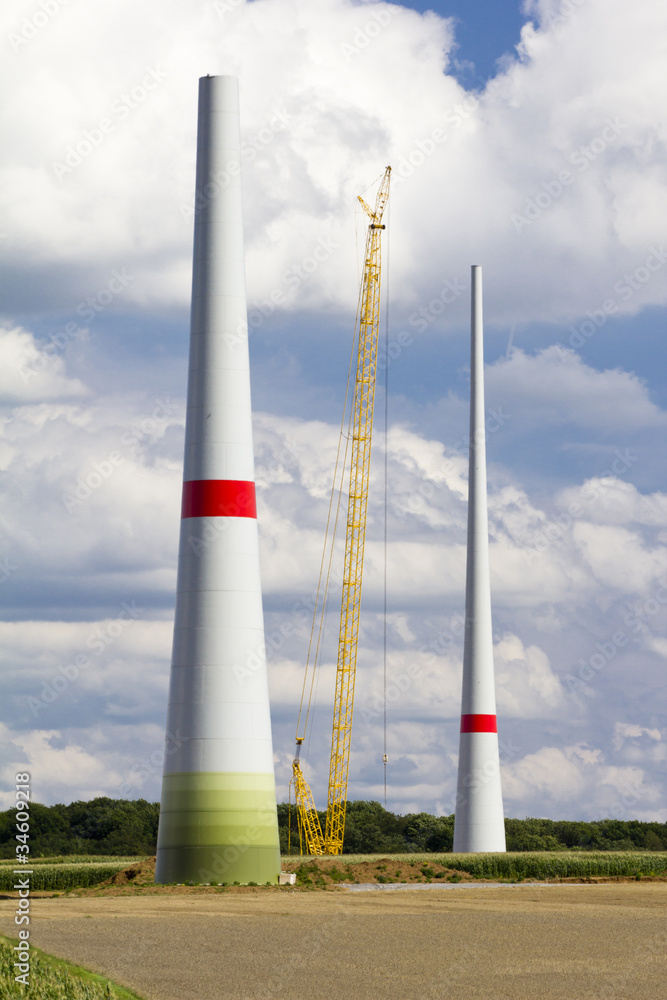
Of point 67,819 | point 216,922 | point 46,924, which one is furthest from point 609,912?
point 67,819

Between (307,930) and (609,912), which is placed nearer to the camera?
(307,930)

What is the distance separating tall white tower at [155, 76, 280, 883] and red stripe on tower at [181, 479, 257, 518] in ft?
0.12

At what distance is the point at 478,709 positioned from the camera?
7256 cm

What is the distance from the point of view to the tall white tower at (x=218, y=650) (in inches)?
1800

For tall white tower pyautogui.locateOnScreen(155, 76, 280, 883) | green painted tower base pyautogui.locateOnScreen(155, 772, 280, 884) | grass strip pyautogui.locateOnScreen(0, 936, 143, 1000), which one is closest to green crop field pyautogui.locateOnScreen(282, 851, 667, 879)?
green painted tower base pyautogui.locateOnScreen(155, 772, 280, 884)

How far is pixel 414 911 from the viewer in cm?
4034

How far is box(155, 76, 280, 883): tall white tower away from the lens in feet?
150

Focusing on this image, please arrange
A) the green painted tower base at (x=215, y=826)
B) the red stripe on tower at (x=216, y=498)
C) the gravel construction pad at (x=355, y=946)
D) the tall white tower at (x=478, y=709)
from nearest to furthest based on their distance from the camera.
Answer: the gravel construction pad at (x=355, y=946) → the green painted tower base at (x=215, y=826) → the red stripe on tower at (x=216, y=498) → the tall white tower at (x=478, y=709)

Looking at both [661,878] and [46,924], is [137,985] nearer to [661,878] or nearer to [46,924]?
[46,924]

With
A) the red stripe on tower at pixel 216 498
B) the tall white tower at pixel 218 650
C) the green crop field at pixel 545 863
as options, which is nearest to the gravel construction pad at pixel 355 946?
the tall white tower at pixel 218 650

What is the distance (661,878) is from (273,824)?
89.5 ft

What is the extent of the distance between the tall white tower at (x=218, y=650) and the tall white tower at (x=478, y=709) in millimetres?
26631

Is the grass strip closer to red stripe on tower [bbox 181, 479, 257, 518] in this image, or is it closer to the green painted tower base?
the green painted tower base

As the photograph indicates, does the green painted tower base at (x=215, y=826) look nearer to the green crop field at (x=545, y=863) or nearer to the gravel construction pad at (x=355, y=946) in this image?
the gravel construction pad at (x=355, y=946)
